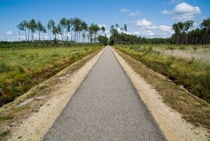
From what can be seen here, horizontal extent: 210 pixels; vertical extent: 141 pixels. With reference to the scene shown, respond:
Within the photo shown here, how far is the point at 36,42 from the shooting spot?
82.0m

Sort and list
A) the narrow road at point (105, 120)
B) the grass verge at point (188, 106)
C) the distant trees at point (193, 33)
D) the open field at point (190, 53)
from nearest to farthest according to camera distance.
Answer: the narrow road at point (105, 120) < the grass verge at point (188, 106) < the open field at point (190, 53) < the distant trees at point (193, 33)

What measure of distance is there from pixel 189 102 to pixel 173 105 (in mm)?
764

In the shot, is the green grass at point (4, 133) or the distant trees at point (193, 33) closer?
the green grass at point (4, 133)

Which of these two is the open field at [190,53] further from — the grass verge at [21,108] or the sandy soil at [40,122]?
the grass verge at [21,108]

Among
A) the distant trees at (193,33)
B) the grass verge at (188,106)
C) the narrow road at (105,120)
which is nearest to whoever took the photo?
the narrow road at (105,120)

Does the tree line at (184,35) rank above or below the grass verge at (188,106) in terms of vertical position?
above

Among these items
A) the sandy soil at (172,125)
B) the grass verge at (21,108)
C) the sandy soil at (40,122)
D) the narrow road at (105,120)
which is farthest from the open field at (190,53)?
the grass verge at (21,108)

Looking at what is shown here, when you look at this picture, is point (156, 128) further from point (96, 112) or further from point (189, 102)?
point (189, 102)

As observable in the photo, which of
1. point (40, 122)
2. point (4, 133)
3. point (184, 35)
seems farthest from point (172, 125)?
point (184, 35)

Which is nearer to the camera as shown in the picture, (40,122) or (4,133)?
(4,133)

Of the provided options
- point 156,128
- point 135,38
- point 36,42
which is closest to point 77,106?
point 156,128

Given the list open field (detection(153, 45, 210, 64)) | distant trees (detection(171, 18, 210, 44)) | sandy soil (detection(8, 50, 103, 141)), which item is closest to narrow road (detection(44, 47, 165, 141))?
sandy soil (detection(8, 50, 103, 141))

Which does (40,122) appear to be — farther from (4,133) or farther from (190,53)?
(190,53)

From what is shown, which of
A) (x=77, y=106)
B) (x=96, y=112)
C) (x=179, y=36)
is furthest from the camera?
(x=179, y=36)
